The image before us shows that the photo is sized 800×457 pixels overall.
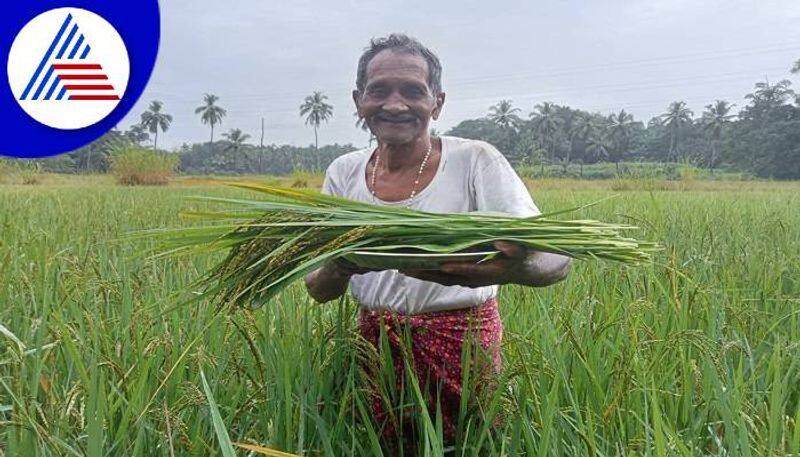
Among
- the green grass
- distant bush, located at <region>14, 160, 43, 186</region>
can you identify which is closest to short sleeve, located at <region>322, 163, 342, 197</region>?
the green grass

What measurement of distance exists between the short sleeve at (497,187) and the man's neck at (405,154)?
0.51ft

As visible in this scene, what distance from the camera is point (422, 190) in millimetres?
1599

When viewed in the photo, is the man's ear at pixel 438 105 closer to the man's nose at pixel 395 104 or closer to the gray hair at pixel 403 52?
the gray hair at pixel 403 52

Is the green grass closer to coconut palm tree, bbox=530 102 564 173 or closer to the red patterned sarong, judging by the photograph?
the red patterned sarong

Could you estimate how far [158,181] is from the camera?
2062 cm

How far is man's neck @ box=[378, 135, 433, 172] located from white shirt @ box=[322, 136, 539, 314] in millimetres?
→ 58

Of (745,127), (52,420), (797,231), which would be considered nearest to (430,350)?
(52,420)

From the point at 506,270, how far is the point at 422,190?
433 mm

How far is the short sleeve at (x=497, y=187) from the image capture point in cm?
146

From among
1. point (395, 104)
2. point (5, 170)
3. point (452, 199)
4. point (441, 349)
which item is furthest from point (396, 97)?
point (5, 170)

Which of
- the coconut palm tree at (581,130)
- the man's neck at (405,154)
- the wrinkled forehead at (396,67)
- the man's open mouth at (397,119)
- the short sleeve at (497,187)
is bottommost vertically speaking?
the short sleeve at (497,187)

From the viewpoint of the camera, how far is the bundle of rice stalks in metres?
1.13

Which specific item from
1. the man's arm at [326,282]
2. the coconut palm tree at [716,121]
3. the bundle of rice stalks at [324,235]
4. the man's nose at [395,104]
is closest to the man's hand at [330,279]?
the man's arm at [326,282]

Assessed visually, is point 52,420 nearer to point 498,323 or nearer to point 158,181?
point 498,323
